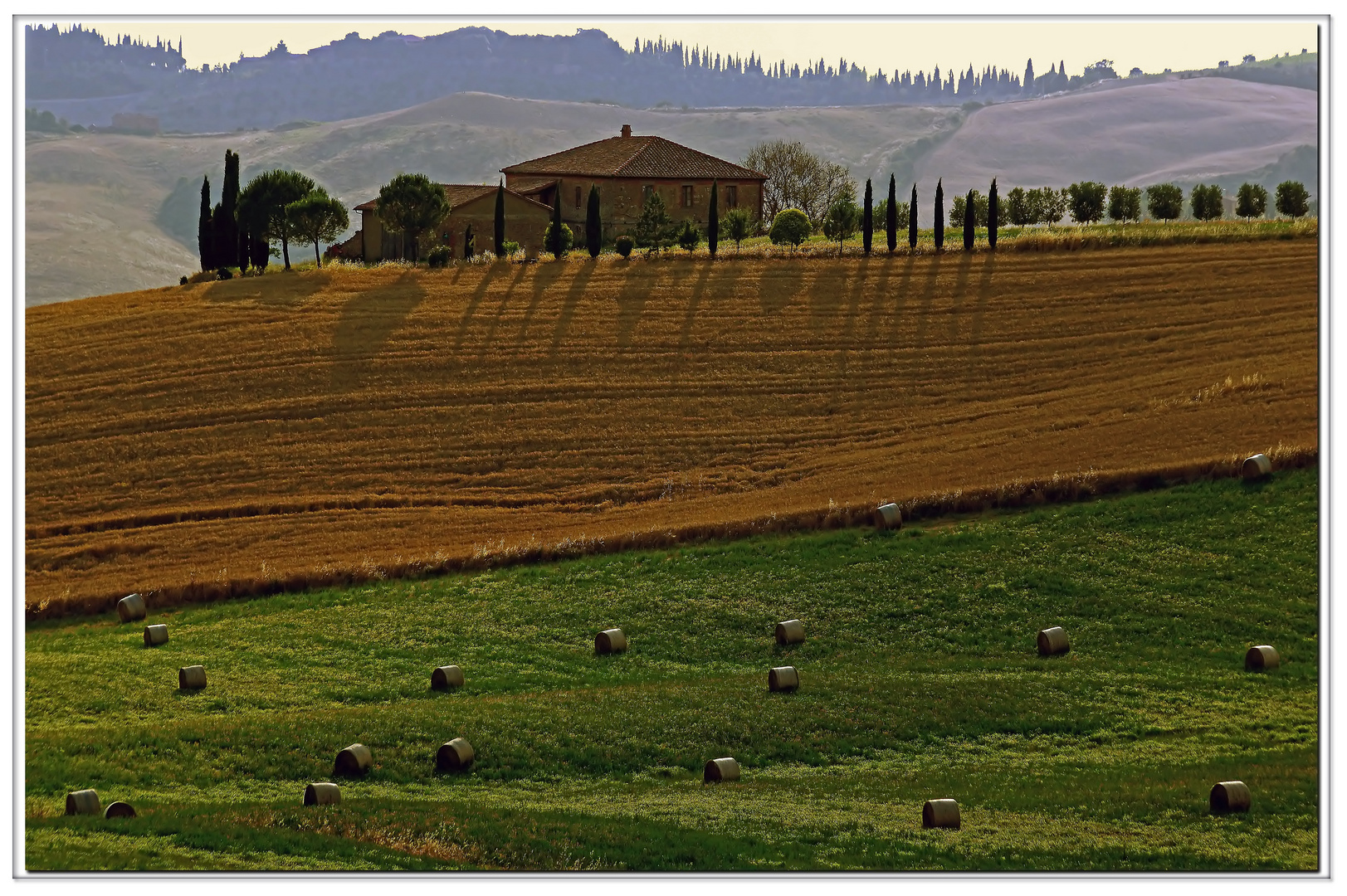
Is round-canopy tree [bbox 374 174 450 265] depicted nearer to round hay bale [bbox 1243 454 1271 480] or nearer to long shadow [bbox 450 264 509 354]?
long shadow [bbox 450 264 509 354]

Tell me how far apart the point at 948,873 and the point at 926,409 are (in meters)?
36.2

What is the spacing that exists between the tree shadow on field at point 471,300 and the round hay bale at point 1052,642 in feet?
117

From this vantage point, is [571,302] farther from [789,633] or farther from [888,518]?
[789,633]

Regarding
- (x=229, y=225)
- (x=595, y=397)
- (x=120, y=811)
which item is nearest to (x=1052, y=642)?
(x=120, y=811)

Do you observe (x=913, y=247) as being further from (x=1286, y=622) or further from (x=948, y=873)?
(x=948, y=873)

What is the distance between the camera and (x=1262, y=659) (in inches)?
1084

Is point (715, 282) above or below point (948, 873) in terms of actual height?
above

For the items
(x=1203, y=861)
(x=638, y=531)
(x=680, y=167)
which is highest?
(x=680, y=167)

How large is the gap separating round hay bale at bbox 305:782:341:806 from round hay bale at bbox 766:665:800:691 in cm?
931

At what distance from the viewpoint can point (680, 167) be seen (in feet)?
312

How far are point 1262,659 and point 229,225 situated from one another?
60334mm

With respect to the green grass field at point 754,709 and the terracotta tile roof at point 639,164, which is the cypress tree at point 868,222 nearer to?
the terracotta tile roof at point 639,164

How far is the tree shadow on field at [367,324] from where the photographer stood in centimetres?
5762

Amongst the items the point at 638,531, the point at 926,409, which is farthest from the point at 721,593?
the point at 926,409
